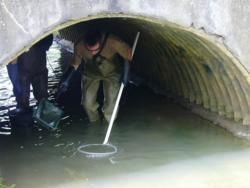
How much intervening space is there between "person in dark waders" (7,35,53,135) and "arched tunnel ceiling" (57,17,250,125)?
4.63ft

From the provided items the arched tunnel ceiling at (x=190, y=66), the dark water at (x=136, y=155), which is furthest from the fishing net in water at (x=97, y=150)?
the arched tunnel ceiling at (x=190, y=66)

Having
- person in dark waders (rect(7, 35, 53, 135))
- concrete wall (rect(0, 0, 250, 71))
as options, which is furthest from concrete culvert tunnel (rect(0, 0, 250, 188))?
person in dark waders (rect(7, 35, 53, 135))

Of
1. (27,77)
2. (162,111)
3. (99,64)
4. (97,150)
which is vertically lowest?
(97,150)

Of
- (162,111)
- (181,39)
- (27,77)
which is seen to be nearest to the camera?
(181,39)

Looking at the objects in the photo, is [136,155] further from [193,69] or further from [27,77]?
[27,77]

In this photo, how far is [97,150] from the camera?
714 cm

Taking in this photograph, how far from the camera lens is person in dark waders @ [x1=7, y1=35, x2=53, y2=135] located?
8.14m

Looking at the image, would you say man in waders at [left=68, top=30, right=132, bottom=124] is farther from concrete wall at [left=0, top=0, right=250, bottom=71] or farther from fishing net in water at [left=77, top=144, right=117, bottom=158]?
concrete wall at [left=0, top=0, right=250, bottom=71]

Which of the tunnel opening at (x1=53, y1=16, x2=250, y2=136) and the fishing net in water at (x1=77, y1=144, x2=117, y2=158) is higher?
the tunnel opening at (x1=53, y1=16, x2=250, y2=136)

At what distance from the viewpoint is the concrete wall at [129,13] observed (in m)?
5.28

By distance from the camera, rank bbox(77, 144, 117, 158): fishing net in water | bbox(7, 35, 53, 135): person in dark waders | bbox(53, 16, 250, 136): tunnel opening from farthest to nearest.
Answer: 1. bbox(7, 35, 53, 135): person in dark waders
2. bbox(77, 144, 117, 158): fishing net in water
3. bbox(53, 16, 250, 136): tunnel opening

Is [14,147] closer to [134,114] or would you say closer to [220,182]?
[134,114]

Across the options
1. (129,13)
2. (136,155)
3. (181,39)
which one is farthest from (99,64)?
(129,13)

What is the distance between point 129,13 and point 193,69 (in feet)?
7.83
